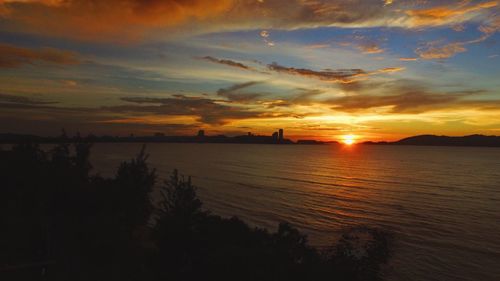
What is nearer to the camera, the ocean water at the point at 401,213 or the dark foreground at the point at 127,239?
the dark foreground at the point at 127,239

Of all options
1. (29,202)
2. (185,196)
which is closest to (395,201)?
(185,196)

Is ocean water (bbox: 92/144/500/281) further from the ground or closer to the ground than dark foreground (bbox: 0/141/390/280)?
closer to the ground

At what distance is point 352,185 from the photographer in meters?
71.9

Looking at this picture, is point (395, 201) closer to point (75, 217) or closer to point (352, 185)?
point (352, 185)

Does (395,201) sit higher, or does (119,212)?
(119,212)

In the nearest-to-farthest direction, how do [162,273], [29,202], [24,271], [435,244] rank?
[24,271], [162,273], [29,202], [435,244]

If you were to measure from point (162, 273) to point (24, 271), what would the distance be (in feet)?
19.9

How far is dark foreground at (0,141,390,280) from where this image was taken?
689 inches

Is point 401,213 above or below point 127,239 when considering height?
below

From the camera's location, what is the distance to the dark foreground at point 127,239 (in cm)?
1750

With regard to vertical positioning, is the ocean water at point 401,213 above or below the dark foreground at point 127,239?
below

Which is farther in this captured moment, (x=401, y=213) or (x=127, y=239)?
(x=401, y=213)

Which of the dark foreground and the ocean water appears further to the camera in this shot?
the ocean water

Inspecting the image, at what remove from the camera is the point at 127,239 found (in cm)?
2159
